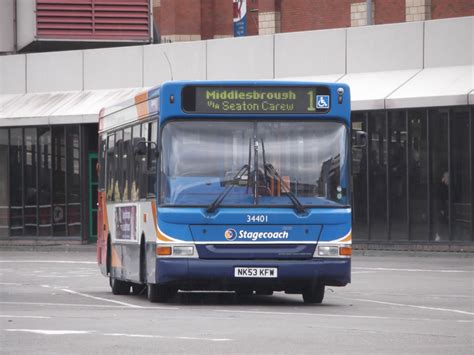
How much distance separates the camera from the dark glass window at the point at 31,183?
46281 mm

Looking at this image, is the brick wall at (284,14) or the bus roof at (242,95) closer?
the bus roof at (242,95)

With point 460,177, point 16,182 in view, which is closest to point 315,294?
point 460,177

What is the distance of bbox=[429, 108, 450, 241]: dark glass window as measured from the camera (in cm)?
3669

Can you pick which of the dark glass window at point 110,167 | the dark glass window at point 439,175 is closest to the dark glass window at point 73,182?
the dark glass window at point 439,175

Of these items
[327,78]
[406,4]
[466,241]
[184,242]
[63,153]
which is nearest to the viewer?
[184,242]

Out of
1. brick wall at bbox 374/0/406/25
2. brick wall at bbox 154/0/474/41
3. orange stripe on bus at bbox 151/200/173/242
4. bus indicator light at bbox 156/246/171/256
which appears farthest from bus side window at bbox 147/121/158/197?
brick wall at bbox 374/0/406/25

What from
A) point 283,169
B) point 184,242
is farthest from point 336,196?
point 184,242

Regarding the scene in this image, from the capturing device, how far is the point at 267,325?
49.2 ft

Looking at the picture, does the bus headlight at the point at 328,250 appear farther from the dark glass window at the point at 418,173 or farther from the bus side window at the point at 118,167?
the dark glass window at the point at 418,173

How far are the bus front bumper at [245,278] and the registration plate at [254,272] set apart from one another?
1.5 inches

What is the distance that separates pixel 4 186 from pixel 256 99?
2914 centimetres

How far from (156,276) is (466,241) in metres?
18.8

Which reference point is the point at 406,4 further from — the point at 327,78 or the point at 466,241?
the point at 466,241

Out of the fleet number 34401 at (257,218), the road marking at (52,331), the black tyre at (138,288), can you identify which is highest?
the fleet number 34401 at (257,218)
